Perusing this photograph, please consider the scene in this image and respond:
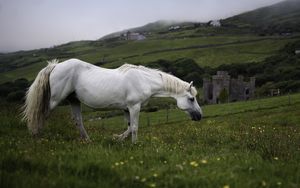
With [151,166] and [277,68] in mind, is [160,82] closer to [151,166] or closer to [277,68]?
[151,166]

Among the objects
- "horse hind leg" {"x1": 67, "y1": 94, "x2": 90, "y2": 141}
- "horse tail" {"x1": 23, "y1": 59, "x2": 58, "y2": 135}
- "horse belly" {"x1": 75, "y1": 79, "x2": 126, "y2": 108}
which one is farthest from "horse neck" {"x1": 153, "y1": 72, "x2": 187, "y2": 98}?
"horse tail" {"x1": 23, "y1": 59, "x2": 58, "y2": 135}

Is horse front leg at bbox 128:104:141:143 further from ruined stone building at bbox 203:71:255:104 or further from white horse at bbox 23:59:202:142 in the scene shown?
ruined stone building at bbox 203:71:255:104

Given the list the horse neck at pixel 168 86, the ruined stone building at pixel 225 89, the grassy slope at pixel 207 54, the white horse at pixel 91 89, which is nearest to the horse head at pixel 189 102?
the horse neck at pixel 168 86

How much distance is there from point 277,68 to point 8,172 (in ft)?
434

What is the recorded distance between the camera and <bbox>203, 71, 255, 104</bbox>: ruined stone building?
11219cm

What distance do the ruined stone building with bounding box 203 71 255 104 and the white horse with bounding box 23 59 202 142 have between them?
327 ft

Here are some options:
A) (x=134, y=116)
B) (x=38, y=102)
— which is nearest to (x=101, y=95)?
(x=134, y=116)

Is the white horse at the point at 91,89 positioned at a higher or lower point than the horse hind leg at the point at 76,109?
higher

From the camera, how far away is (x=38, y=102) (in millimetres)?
Result: 11984

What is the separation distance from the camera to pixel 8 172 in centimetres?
631

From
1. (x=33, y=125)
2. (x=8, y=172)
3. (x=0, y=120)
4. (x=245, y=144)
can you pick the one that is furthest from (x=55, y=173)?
(x=0, y=120)

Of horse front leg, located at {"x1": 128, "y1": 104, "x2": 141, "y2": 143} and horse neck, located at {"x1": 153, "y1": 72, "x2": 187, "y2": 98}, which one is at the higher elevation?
horse neck, located at {"x1": 153, "y1": 72, "x2": 187, "y2": 98}

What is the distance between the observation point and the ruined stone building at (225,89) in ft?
368

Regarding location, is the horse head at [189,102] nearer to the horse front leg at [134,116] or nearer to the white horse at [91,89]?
the white horse at [91,89]
